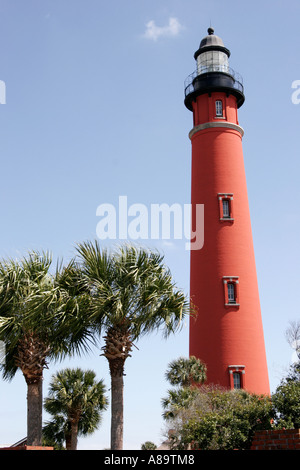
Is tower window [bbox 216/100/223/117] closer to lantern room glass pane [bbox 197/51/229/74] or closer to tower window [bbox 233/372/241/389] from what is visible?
lantern room glass pane [bbox 197/51/229/74]

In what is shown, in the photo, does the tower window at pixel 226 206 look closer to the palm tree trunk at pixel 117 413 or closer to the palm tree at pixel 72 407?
the palm tree at pixel 72 407

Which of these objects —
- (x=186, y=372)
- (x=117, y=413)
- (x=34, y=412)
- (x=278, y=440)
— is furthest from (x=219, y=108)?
(x=278, y=440)

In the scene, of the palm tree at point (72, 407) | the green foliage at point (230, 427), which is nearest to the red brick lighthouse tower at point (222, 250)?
the palm tree at point (72, 407)

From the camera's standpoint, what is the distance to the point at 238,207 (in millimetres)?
33656

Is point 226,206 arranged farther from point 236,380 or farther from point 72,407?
point 72,407

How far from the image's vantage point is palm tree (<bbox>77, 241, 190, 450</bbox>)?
17.6 meters

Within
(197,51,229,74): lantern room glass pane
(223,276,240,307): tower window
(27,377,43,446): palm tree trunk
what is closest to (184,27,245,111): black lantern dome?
(197,51,229,74): lantern room glass pane

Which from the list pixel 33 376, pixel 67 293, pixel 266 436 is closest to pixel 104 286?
pixel 67 293

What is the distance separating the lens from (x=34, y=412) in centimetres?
1744

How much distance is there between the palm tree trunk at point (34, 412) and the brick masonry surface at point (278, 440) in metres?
7.22

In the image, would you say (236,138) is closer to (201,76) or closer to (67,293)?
(201,76)

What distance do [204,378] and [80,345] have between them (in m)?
13.1

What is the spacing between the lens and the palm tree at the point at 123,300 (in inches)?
691
